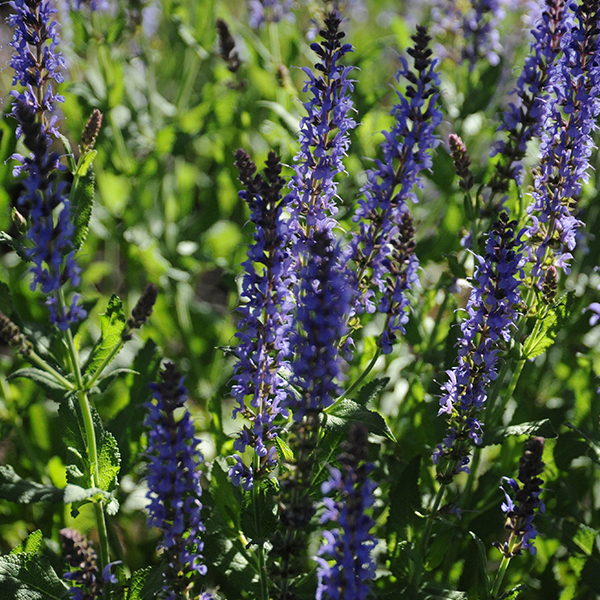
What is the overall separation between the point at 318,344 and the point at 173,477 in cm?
71

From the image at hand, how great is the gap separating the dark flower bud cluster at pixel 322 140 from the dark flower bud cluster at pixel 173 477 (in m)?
0.93

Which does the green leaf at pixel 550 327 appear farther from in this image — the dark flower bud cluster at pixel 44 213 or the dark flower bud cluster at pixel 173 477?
the dark flower bud cluster at pixel 44 213

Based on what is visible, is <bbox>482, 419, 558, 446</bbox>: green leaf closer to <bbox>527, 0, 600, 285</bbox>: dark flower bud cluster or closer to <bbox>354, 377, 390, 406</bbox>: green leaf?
<bbox>354, 377, 390, 406</bbox>: green leaf

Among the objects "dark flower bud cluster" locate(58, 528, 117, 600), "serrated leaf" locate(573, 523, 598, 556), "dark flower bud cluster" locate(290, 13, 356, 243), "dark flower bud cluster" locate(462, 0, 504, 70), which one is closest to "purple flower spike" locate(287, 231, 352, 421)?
"dark flower bud cluster" locate(290, 13, 356, 243)

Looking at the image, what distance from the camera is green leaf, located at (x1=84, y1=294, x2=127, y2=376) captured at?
299cm

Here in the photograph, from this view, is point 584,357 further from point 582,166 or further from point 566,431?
point 582,166

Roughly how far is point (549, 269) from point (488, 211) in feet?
2.05

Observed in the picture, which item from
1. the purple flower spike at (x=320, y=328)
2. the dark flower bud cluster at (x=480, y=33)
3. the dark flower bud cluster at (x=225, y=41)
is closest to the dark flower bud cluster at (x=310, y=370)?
the purple flower spike at (x=320, y=328)

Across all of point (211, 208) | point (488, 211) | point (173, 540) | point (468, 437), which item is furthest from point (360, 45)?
point (173, 540)

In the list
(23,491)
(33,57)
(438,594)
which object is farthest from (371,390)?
(33,57)

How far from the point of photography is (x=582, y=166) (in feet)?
9.46

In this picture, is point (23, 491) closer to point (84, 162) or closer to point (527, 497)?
point (84, 162)

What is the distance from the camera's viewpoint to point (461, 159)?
320 centimetres

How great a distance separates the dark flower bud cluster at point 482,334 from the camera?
2.63 meters
